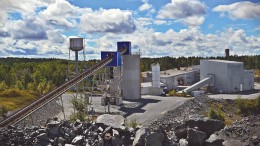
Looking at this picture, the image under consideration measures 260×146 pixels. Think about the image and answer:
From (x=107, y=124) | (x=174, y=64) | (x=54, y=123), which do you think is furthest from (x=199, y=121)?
(x=174, y=64)

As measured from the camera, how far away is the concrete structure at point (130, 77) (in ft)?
193

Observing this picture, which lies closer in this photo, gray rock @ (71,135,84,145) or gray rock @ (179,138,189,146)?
gray rock @ (71,135,84,145)

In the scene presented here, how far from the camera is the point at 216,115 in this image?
41.5 metres

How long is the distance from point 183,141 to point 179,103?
103 feet

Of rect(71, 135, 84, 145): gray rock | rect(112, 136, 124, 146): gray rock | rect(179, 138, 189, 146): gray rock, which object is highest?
rect(71, 135, 84, 145): gray rock

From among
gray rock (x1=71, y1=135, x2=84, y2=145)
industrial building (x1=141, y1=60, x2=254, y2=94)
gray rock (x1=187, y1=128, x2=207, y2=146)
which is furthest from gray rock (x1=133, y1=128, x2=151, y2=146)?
industrial building (x1=141, y1=60, x2=254, y2=94)

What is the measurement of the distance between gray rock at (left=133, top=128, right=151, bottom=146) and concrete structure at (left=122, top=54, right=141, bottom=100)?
3843 centimetres

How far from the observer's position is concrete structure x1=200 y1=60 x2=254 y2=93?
75956 mm

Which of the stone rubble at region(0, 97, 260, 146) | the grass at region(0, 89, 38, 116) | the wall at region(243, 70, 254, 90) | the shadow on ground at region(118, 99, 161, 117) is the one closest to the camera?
the stone rubble at region(0, 97, 260, 146)

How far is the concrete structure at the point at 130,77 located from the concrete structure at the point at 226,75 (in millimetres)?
24333

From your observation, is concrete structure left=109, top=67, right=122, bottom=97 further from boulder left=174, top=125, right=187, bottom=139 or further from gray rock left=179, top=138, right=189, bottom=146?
gray rock left=179, top=138, right=189, bottom=146

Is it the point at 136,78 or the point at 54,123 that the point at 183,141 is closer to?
the point at 54,123

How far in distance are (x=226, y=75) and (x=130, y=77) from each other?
25553 millimetres

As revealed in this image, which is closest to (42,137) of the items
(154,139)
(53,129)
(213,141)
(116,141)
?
(53,129)
